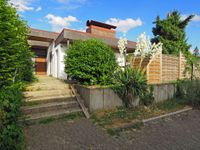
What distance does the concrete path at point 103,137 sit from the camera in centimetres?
443

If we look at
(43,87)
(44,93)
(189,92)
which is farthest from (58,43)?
(189,92)

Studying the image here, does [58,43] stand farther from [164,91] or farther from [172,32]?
[172,32]

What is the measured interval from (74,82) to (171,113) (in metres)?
4.24

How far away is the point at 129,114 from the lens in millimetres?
6938

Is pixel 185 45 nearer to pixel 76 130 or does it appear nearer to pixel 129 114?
pixel 129 114

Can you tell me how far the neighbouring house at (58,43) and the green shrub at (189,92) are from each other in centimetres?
412

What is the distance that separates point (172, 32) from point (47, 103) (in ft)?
46.1

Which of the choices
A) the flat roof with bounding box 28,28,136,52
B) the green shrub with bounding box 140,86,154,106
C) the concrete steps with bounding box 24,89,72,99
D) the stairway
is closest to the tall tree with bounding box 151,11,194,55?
the flat roof with bounding box 28,28,136,52

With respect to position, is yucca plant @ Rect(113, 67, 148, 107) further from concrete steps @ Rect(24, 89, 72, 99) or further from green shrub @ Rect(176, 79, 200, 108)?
green shrub @ Rect(176, 79, 200, 108)

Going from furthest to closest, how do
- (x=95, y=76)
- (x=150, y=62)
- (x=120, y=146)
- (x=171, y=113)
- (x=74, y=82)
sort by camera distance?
(x=150, y=62) → (x=74, y=82) → (x=95, y=76) → (x=171, y=113) → (x=120, y=146)

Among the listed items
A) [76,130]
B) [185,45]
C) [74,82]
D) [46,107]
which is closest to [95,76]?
[74,82]

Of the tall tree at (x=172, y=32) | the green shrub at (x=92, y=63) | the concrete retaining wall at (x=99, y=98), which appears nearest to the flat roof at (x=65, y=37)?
the tall tree at (x=172, y=32)

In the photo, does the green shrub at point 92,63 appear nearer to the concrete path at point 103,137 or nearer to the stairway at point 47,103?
the stairway at point 47,103

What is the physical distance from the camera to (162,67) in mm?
10703
